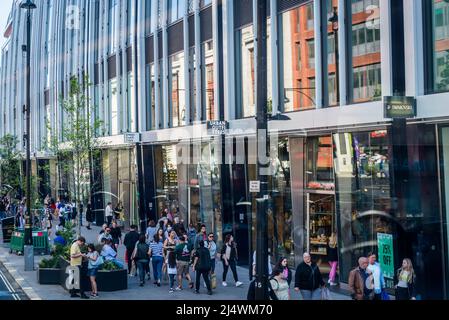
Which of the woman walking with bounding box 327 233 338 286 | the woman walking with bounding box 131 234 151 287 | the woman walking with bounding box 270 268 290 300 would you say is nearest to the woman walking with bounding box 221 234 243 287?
the woman walking with bounding box 131 234 151 287

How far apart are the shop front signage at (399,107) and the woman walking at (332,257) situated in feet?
14.0

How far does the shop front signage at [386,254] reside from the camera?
15.1 m

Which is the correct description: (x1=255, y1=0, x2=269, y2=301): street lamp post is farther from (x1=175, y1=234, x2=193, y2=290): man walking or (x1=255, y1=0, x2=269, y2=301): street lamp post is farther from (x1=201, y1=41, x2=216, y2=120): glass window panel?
(x1=201, y1=41, x2=216, y2=120): glass window panel

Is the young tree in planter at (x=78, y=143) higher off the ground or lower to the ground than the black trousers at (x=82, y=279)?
higher

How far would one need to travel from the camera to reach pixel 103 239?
18984mm

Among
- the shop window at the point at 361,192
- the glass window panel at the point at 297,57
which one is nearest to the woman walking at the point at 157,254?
the shop window at the point at 361,192

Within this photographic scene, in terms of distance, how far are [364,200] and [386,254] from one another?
1611 mm

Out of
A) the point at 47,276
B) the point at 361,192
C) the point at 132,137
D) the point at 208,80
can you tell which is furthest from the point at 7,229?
the point at 361,192

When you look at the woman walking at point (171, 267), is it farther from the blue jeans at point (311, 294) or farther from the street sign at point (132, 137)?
the street sign at point (132, 137)

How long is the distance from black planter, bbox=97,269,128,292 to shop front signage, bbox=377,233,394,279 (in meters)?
6.52

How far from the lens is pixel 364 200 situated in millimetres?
16484

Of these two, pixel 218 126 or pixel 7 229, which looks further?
pixel 7 229

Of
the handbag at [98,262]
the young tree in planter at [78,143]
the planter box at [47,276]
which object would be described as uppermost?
the young tree in planter at [78,143]

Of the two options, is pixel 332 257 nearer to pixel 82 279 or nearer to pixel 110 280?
pixel 110 280
